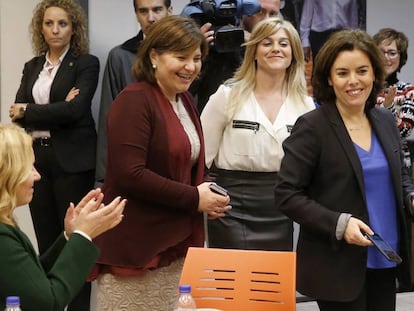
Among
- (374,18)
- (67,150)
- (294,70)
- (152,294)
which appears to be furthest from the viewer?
(374,18)

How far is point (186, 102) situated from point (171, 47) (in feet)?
0.89

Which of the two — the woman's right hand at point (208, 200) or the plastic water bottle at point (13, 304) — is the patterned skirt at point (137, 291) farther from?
the plastic water bottle at point (13, 304)

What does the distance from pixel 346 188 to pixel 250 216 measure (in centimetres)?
107

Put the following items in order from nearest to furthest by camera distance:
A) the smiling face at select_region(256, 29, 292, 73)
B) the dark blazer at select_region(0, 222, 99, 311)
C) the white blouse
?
the dark blazer at select_region(0, 222, 99, 311)
the white blouse
the smiling face at select_region(256, 29, 292, 73)

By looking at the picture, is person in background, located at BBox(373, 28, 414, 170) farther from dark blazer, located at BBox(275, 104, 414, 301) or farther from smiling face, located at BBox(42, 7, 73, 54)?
dark blazer, located at BBox(275, 104, 414, 301)

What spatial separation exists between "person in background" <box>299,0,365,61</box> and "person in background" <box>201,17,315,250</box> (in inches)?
53.7

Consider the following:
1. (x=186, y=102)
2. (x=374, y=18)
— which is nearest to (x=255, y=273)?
(x=186, y=102)

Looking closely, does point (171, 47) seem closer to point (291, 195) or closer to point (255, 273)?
point (291, 195)

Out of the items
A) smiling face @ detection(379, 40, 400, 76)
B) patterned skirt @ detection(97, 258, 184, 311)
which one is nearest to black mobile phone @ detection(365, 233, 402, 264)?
patterned skirt @ detection(97, 258, 184, 311)

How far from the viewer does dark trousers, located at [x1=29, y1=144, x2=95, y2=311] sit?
380 centimetres

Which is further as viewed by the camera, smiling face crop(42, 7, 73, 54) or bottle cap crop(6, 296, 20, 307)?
smiling face crop(42, 7, 73, 54)

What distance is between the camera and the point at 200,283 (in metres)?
2.35

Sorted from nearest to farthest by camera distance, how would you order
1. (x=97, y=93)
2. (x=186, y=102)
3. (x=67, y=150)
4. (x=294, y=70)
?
(x=186, y=102)
(x=294, y=70)
(x=67, y=150)
(x=97, y=93)

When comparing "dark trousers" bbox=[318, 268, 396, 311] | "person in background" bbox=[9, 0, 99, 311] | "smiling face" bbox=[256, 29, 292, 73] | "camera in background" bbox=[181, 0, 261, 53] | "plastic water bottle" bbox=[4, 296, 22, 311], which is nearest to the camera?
"plastic water bottle" bbox=[4, 296, 22, 311]
